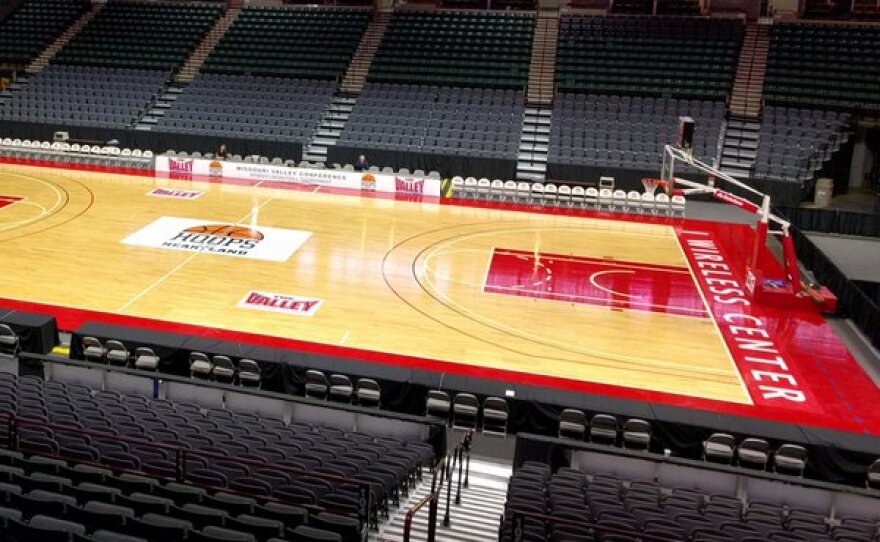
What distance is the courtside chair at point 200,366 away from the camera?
1240 centimetres

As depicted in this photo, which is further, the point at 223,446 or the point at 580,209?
the point at 580,209

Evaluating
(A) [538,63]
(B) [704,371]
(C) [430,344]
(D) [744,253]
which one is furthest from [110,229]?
(A) [538,63]

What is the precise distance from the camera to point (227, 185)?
987 inches

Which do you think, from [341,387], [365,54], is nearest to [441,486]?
[341,387]

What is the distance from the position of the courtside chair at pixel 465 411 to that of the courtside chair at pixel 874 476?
5053 millimetres

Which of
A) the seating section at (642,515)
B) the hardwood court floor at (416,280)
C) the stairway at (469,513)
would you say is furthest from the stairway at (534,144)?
the seating section at (642,515)

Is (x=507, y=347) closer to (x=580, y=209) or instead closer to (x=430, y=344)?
(x=430, y=344)

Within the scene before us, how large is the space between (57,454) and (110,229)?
12.5 meters

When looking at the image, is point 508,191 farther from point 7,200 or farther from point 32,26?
point 32,26

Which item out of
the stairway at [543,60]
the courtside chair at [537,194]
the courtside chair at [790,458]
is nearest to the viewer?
the courtside chair at [790,458]

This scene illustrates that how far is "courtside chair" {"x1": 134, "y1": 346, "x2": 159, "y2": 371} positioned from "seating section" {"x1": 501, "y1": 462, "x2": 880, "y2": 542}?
638 cm

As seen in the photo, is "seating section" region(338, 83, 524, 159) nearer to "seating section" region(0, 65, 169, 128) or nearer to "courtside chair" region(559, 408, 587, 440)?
"seating section" region(0, 65, 169, 128)

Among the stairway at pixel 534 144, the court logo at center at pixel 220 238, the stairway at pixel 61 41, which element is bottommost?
the court logo at center at pixel 220 238

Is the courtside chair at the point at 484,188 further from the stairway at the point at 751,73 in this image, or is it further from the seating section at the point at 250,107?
the stairway at the point at 751,73
